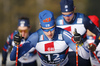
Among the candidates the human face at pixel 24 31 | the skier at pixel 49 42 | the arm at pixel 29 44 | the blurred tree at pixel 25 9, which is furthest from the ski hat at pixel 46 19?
the blurred tree at pixel 25 9

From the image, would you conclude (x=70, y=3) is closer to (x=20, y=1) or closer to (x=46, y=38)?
(x=46, y=38)

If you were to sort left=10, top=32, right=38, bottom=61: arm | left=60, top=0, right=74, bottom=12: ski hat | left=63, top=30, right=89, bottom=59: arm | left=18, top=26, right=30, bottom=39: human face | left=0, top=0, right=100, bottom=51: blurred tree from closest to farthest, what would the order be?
left=63, top=30, right=89, bottom=59: arm
left=10, top=32, right=38, bottom=61: arm
left=60, top=0, right=74, bottom=12: ski hat
left=18, top=26, right=30, bottom=39: human face
left=0, top=0, right=100, bottom=51: blurred tree

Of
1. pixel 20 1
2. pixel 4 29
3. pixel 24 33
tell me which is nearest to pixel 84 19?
pixel 24 33

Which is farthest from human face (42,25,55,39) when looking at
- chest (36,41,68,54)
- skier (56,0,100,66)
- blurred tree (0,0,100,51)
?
blurred tree (0,0,100,51)

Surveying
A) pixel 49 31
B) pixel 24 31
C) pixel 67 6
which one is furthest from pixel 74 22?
pixel 49 31

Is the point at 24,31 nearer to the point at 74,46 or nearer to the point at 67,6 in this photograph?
the point at 67,6

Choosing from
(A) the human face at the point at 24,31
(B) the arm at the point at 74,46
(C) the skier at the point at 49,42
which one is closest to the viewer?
(B) the arm at the point at 74,46

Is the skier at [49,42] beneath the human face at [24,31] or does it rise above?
above

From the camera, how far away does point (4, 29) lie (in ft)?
84.8

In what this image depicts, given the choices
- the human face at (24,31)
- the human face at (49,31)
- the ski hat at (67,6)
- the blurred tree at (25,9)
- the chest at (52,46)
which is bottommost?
the blurred tree at (25,9)

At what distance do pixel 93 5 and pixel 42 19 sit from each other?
19124 millimetres

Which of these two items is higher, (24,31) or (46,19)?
(46,19)

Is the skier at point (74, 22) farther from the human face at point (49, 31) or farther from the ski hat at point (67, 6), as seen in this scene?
the human face at point (49, 31)

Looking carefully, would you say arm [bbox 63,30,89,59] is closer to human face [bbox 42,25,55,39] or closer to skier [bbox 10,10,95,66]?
skier [bbox 10,10,95,66]
